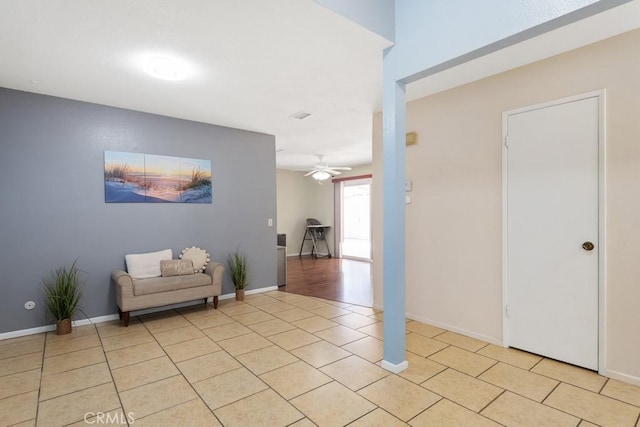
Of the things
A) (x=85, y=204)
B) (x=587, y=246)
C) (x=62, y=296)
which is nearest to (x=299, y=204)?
(x=85, y=204)

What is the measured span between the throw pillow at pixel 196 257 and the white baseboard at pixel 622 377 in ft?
13.8

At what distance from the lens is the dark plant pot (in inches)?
134

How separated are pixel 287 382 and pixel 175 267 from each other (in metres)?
2.27

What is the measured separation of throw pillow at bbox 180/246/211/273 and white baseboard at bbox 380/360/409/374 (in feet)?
9.04

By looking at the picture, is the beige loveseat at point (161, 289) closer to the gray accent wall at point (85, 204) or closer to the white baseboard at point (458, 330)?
the gray accent wall at point (85, 204)

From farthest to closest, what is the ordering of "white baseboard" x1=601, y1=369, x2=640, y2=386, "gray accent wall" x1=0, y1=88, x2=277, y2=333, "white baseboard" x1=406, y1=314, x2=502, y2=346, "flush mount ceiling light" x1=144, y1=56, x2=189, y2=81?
"gray accent wall" x1=0, y1=88, x2=277, y2=333 → "white baseboard" x1=406, y1=314, x2=502, y2=346 → "flush mount ceiling light" x1=144, y1=56, x2=189, y2=81 → "white baseboard" x1=601, y1=369, x2=640, y2=386

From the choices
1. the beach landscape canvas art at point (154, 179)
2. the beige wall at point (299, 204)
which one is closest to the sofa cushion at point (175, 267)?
the beach landscape canvas art at point (154, 179)

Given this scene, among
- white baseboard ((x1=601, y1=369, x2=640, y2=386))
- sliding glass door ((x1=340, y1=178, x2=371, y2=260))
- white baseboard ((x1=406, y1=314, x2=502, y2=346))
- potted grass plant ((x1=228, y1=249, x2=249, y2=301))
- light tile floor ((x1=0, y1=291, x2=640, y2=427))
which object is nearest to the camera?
light tile floor ((x1=0, y1=291, x2=640, y2=427))

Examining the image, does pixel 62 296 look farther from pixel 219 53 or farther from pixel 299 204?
pixel 299 204

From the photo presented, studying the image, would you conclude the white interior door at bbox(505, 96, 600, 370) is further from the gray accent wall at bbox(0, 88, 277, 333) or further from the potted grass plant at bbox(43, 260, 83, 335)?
the potted grass plant at bbox(43, 260, 83, 335)

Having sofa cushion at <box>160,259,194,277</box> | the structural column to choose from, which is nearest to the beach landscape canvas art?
sofa cushion at <box>160,259,194,277</box>

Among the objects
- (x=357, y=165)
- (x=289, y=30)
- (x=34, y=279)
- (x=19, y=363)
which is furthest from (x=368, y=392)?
(x=357, y=165)

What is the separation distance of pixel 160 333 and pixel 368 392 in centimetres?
235

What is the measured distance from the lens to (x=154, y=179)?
4.21m
